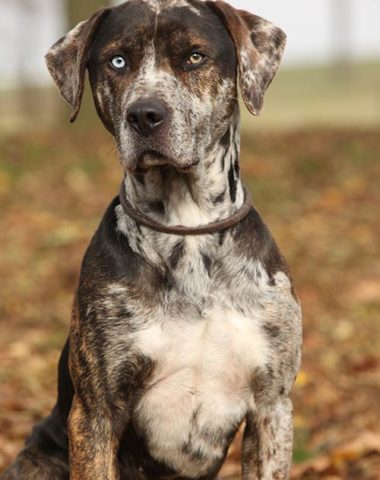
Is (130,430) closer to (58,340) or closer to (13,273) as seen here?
(58,340)

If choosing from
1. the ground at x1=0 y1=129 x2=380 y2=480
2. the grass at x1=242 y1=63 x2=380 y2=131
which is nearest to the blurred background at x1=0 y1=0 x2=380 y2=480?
the ground at x1=0 y1=129 x2=380 y2=480

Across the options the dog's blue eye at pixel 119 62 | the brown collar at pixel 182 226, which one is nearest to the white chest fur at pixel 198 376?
the brown collar at pixel 182 226

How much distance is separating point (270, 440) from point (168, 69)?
1.62 meters

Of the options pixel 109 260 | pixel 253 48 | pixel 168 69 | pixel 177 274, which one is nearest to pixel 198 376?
pixel 177 274

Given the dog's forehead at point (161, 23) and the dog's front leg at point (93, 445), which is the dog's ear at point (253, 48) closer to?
the dog's forehead at point (161, 23)

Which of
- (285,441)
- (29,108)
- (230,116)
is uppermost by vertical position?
(230,116)

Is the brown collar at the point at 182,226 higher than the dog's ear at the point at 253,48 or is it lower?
lower

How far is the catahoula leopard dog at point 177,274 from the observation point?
4062mm

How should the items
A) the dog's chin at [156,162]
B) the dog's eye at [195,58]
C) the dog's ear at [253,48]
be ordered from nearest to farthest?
→ the dog's chin at [156,162] → the dog's eye at [195,58] → the dog's ear at [253,48]

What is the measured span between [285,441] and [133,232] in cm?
110

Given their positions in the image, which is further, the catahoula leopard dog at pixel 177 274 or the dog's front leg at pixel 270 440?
the dog's front leg at pixel 270 440

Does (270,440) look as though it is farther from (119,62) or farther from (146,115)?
(119,62)

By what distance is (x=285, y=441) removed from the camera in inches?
169

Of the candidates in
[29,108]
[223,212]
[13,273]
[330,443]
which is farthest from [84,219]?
[29,108]
